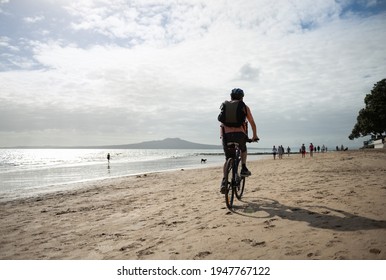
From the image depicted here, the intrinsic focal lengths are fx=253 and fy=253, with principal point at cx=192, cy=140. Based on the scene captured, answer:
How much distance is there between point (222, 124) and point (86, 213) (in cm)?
486

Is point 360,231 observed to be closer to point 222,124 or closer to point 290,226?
point 290,226

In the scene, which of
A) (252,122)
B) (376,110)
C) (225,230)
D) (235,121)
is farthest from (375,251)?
(376,110)

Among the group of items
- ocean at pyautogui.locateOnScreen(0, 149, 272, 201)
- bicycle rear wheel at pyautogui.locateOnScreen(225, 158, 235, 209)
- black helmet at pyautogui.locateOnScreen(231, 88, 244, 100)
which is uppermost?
black helmet at pyautogui.locateOnScreen(231, 88, 244, 100)

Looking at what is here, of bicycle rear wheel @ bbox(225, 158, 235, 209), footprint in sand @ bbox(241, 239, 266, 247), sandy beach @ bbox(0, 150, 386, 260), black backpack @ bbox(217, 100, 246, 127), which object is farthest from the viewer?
bicycle rear wheel @ bbox(225, 158, 235, 209)

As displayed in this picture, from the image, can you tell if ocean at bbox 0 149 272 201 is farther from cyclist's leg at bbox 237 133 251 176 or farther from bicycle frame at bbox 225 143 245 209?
cyclist's leg at bbox 237 133 251 176

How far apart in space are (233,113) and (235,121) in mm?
187

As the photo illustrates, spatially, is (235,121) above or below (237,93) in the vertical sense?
below

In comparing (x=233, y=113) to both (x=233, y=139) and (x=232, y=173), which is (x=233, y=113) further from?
(x=232, y=173)

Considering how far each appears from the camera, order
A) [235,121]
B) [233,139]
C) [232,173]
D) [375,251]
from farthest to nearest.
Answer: [232,173] < [233,139] < [235,121] < [375,251]

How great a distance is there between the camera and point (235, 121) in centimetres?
574

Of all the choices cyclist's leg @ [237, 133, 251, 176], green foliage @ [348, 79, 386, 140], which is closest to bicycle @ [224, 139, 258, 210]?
cyclist's leg @ [237, 133, 251, 176]

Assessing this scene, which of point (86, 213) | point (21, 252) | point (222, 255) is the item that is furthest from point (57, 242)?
point (222, 255)

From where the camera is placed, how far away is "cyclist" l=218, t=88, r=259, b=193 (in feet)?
18.9

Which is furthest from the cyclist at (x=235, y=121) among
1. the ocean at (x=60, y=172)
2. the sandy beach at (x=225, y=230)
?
the ocean at (x=60, y=172)
